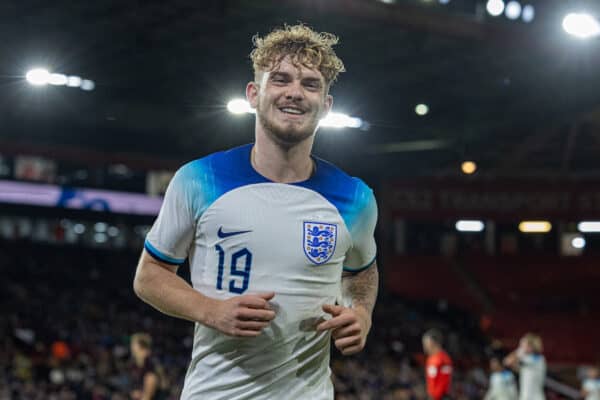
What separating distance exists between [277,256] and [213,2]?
14.2 metres

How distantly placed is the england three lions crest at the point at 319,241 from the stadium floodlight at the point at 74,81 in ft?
57.5

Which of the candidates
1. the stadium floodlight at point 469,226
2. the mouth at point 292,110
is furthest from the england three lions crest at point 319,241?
the stadium floodlight at point 469,226

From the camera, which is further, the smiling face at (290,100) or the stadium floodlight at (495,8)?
the stadium floodlight at (495,8)

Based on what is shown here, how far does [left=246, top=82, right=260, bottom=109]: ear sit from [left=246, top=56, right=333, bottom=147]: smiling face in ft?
0.11

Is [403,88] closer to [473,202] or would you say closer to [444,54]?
[444,54]

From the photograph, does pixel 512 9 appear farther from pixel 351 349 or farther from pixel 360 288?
pixel 351 349

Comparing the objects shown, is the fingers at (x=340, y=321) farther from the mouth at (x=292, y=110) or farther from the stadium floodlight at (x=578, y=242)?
the stadium floodlight at (x=578, y=242)

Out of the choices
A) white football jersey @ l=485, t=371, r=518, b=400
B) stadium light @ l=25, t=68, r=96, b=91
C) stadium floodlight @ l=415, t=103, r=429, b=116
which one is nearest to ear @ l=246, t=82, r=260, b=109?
stadium light @ l=25, t=68, r=96, b=91

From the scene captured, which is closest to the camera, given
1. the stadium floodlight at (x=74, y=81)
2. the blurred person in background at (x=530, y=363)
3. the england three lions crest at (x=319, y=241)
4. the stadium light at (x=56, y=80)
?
the england three lions crest at (x=319, y=241)

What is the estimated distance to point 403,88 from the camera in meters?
23.3

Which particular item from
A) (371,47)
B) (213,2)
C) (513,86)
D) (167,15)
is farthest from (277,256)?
(513,86)

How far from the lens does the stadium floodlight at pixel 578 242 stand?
104 feet

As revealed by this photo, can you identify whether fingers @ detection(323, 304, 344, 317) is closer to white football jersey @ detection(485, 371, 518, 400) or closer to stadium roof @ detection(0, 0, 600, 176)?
stadium roof @ detection(0, 0, 600, 176)

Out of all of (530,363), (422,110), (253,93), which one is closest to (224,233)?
(253,93)
